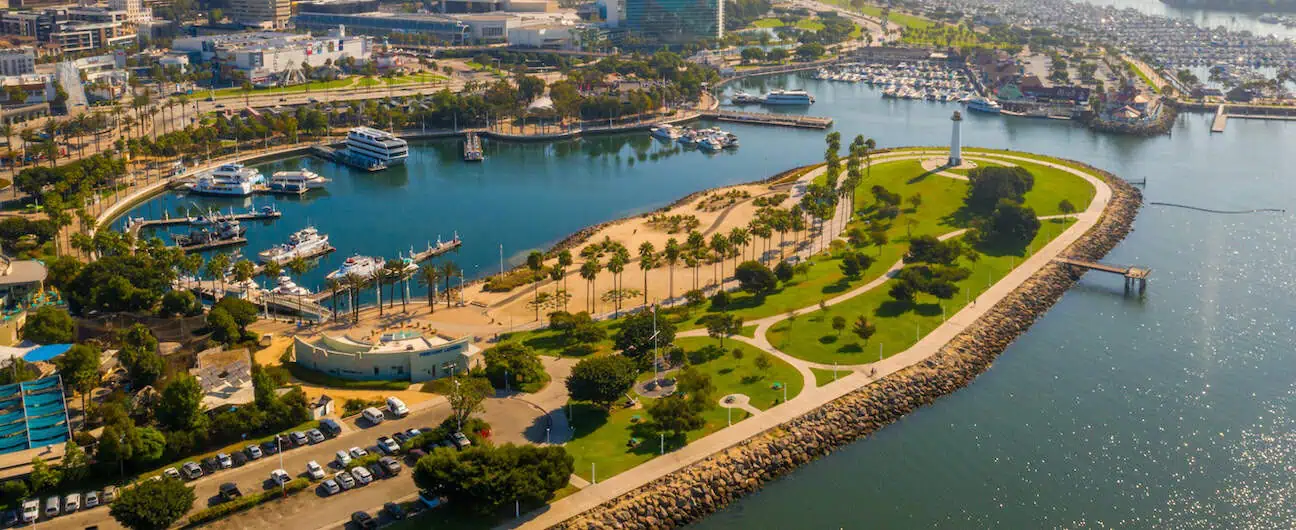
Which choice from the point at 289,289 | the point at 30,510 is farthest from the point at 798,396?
the point at 289,289

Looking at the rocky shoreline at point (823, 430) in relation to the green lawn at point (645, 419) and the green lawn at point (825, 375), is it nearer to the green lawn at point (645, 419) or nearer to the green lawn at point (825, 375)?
the green lawn at point (825, 375)

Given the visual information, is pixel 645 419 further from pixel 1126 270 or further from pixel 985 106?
pixel 985 106

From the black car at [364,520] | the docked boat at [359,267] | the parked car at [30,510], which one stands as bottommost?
the black car at [364,520]

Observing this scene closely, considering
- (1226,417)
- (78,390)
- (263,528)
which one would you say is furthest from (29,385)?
(1226,417)

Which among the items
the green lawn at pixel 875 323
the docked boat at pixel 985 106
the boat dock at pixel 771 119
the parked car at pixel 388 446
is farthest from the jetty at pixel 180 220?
the docked boat at pixel 985 106

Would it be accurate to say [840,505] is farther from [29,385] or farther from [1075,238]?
Answer: [1075,238]

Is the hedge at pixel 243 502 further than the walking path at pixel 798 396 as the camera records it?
No
